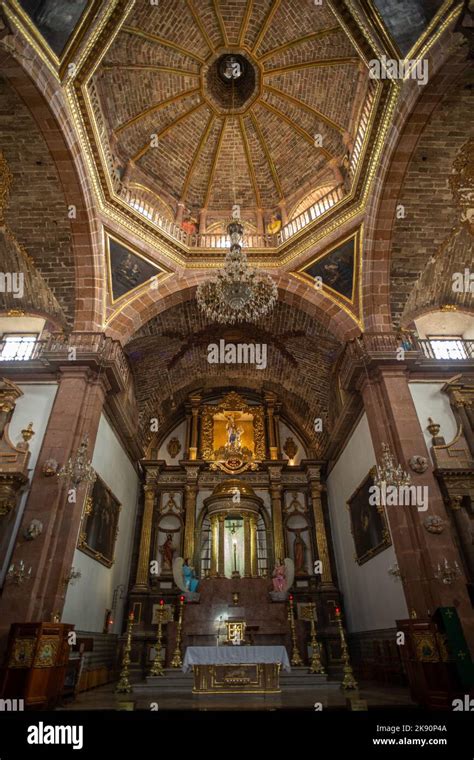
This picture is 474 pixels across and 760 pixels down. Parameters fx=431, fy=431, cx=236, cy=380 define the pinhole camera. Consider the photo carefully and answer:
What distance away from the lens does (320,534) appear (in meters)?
16.2

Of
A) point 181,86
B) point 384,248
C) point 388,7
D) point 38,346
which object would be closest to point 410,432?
point 384,248

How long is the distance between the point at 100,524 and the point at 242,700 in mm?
6069

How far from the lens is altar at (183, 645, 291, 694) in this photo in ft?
25.8

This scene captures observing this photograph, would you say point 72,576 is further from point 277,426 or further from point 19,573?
point 277,426

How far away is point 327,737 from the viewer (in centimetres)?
408

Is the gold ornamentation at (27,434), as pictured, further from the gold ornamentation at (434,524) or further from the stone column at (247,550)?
the gold ornamentation at (434,524)

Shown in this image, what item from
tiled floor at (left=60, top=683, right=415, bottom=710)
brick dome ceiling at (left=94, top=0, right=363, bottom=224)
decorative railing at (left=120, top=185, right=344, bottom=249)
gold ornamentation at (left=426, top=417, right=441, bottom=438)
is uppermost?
brick dome ceiling at (left=94, top=0, right=363, bottom=224)

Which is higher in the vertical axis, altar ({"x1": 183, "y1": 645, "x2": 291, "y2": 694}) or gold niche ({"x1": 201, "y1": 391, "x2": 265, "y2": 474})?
gold niche ({"x1": 201, "y1": 391, "x2": 265, "y2": 474})

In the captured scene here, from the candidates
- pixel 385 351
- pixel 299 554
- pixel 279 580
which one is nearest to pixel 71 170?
pixel 385 351

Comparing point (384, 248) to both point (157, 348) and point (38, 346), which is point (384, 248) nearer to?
point (157, 348)

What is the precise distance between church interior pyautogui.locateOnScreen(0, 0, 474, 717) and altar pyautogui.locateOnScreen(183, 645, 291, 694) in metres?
0.05

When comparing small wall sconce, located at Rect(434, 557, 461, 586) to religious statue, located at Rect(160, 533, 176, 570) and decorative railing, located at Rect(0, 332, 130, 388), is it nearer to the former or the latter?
decorative railing, located at Rect(0, 332, 130, 388)

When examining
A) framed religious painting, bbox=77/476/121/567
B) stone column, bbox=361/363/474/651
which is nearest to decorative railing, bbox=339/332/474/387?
stone column, bbox=361/363/474/651
